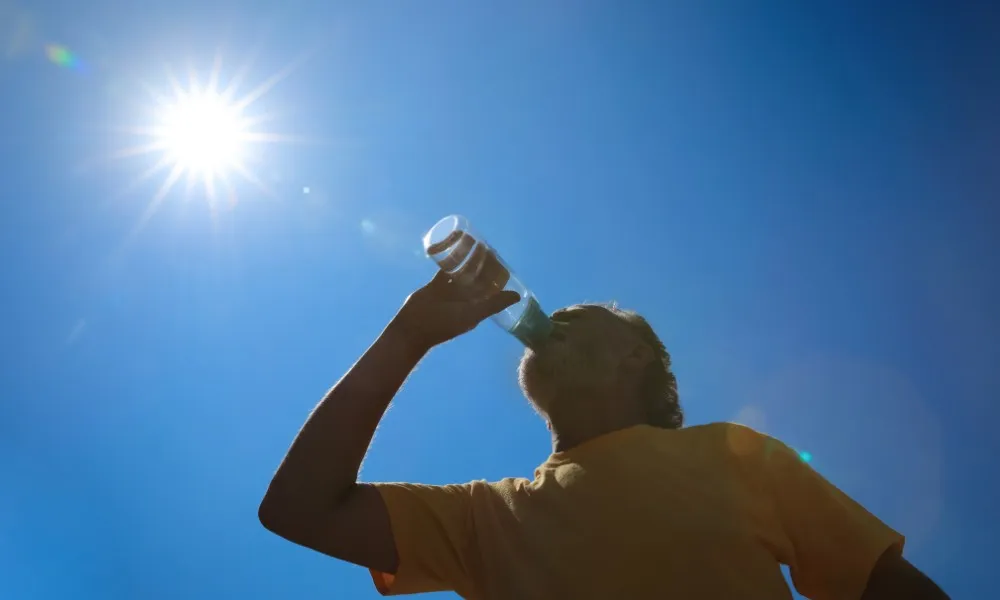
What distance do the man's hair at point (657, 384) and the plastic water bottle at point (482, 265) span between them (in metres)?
0.43

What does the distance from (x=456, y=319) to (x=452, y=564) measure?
803mm

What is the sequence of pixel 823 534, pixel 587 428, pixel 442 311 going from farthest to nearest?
1. pixel 587 428
2. pixel 442 311
3. pixel 823 534

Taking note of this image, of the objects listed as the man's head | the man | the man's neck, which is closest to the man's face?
the man's head

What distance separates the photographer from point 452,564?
6.37 feet

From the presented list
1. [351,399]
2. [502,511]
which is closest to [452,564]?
[502,511]

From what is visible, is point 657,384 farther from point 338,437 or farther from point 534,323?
point 338,437

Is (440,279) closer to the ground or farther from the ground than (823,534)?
farther from the ground

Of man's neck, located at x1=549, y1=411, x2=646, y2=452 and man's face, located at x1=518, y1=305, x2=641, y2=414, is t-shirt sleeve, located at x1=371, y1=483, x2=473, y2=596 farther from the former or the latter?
man's face, located at x1=518, y1=305, x2=641, y2=414

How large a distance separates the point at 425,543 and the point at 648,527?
Answer: 0.72 metres

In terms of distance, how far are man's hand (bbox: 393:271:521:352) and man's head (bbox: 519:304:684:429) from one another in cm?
45

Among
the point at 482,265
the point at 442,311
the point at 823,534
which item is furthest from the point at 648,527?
the point at 482,265

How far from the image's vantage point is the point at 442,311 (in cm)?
208

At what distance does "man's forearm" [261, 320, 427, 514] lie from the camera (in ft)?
5.87

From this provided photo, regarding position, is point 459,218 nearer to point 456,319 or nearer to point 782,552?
point 456,319
